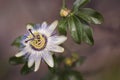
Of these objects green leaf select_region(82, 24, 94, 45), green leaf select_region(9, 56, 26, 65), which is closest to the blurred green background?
green leaf select_region(9, 56, 26, 65)

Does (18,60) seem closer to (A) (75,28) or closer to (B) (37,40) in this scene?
(B) (37,40)

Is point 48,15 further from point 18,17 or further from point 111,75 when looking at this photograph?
point 111,75

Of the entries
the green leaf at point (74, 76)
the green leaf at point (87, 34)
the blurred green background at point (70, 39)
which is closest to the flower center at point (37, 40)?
the green leaf at point (87, 34)

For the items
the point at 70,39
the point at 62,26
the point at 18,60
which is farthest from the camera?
the point at 70,39

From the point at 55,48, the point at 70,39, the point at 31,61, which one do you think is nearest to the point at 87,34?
the point at 55,48

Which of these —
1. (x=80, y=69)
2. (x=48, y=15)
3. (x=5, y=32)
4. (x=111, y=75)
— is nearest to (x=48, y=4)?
(x=48, y=15)

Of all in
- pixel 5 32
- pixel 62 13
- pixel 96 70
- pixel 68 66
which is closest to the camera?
pixel 62 13
